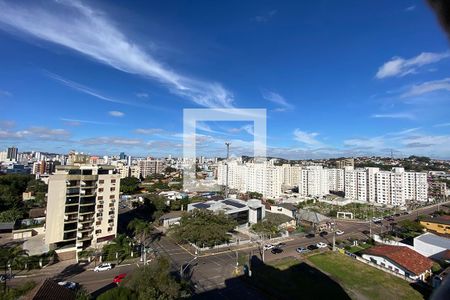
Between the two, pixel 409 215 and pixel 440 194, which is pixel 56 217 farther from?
pixel 440 194

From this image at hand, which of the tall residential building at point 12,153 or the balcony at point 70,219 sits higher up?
the tall residential building at point 12,153

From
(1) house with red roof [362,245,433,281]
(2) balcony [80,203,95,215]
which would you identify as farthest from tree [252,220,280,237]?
(2) balcony [80,203,95,215]

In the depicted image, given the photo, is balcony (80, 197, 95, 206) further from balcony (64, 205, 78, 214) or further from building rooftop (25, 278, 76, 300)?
building rooftop (25, 278, 76, 300)

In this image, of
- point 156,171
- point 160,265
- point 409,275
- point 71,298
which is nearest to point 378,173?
point 409,275

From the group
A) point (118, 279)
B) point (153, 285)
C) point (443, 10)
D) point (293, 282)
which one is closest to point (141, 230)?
point (118, 279)

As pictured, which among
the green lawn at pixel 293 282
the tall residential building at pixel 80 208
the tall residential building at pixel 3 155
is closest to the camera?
the green lawn at pixel 293 282

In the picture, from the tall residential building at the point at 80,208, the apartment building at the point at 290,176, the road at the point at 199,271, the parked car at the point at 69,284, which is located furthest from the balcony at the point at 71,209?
the apartment building at the point at 290,176

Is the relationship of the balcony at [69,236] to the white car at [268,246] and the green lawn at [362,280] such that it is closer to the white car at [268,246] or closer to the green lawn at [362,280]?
the white car at [268,246]
